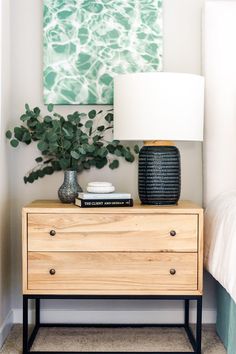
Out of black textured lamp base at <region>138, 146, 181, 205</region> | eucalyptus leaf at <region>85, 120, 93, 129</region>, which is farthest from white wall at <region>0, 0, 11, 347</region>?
black textured lamp base at <region>138, 146, 181, 205</region>

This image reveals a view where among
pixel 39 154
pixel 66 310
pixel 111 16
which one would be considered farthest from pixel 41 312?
pixel 111 16

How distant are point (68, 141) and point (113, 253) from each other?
60cm

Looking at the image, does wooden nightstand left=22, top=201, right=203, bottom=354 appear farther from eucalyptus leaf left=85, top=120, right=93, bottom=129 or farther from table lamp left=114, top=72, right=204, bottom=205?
eucalyptus leaf left=85, top=120, right=93, bottom=129

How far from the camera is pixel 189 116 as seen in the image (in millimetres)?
2467

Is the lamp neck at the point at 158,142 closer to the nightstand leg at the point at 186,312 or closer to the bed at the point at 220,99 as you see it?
the bed at the point at 220,99

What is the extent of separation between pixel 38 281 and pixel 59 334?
1.52 ft

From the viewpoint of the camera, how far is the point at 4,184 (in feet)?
8.93

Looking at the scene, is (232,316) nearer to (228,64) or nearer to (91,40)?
(228,64)

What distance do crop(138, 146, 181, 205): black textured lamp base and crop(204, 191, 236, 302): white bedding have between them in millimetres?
211

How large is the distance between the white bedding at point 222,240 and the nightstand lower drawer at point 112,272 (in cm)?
11

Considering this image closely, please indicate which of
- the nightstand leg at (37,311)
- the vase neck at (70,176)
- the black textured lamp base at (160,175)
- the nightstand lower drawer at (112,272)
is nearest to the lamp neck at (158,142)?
the black textured lamp base at (160,175)

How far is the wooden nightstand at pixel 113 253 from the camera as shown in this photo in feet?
8.04

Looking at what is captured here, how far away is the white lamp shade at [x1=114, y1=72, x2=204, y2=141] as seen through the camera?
95.5 inches

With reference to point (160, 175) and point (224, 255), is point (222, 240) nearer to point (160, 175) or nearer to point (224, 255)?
point (224, 255)
